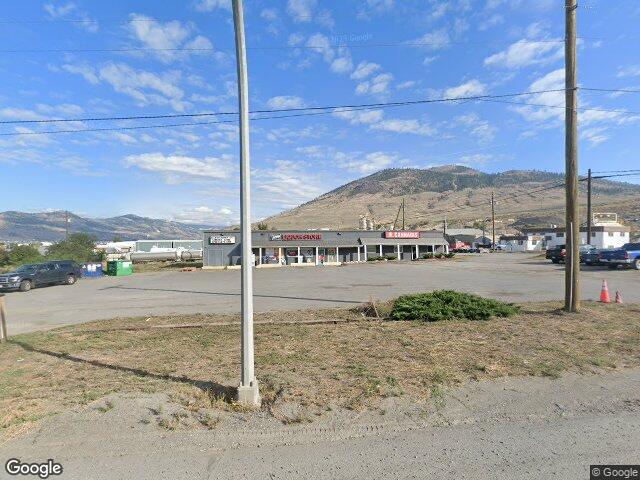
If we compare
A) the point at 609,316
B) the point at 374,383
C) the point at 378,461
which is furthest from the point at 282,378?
the point at 609,316

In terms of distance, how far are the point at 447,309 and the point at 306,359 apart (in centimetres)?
483

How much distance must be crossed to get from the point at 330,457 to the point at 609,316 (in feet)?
30.7

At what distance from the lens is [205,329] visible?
9180 mm

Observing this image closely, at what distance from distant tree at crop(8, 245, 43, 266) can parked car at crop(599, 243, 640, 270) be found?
55.2m

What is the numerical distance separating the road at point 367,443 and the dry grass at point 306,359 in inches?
15.1

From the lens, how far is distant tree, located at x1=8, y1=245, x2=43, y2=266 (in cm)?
4128

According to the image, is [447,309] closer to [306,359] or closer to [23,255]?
[306,359]

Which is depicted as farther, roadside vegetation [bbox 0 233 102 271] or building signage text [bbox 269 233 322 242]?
building signage text [bbox 269 233 322 242]

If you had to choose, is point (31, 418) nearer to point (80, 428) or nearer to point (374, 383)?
point (80, 428)

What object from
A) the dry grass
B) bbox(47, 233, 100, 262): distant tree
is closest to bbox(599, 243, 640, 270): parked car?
the dry grass

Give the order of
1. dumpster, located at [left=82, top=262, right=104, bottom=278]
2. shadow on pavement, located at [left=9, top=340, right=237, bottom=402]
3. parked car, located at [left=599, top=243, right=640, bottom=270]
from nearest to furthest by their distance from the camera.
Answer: shadow on pavement, located at [left=9, top=340, right=237, bottom=402]
parked car, located at [left=599, top=243, right=640, bottom=270]
dumpster, located at [left=82, top=262, right=104, bottom=278]

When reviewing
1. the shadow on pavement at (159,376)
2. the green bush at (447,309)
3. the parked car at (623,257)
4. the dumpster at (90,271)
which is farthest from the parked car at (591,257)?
the dumpster at (90,271)

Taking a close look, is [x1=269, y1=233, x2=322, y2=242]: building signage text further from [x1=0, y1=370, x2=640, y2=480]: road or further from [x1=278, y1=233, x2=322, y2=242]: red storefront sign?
[x1=0, y1=370, x2=640, y2=480]: road

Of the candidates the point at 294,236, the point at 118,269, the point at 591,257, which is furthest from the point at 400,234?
the point at 118,269
